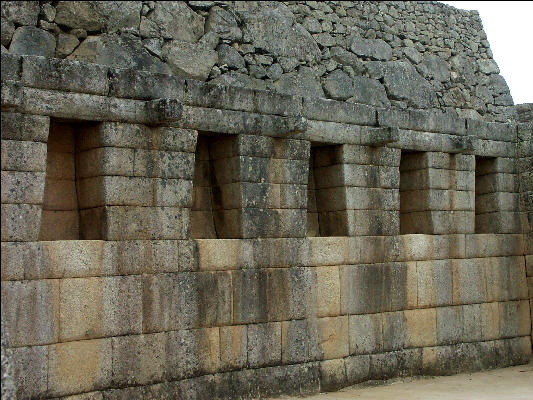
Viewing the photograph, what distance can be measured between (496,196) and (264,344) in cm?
505

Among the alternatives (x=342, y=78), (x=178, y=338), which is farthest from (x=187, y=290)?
(x=342, y=78)

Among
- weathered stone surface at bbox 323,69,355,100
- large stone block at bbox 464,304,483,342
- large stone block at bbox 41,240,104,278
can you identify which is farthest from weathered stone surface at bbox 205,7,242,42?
large stone block at bbox 464,304,483,342

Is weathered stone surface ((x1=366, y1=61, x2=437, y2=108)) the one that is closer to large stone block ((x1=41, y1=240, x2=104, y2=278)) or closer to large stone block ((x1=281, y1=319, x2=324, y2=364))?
large stone block ((x1=281, y1=319, x2=324, y2=364))

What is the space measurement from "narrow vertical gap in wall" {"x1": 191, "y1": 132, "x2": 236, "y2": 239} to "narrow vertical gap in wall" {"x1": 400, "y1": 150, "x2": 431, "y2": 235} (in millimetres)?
3156

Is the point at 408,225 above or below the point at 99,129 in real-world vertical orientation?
below

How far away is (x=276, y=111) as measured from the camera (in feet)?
32.3

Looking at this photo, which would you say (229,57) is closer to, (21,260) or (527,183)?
(21,260)

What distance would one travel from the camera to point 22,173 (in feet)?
25.6

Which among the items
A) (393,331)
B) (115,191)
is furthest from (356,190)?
(115,191)

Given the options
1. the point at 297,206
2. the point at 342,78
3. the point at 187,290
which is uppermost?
the point at 342,78

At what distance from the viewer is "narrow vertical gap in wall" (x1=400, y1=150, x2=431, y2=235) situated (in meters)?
11.8

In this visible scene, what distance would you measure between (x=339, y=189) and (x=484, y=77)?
14.1 feet

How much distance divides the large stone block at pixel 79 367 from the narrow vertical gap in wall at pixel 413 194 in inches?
204

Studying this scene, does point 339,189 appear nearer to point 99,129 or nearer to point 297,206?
point 297,206
